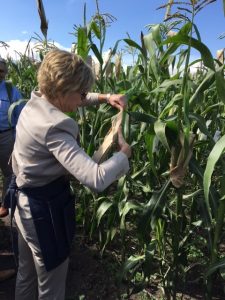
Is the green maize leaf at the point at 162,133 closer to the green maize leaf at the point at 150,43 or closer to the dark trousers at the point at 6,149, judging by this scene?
the green maize leaf at the point at 150,43

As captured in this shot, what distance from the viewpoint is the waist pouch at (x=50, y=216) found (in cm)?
158

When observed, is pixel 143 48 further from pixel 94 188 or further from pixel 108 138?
pixel 94 188

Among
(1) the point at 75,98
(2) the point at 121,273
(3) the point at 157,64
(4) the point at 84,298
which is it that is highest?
(3) the point at 157,64

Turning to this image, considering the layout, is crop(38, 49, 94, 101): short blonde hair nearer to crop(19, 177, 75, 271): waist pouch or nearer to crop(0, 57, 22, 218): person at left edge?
crop(19, 177, 75, 271): waist pouch

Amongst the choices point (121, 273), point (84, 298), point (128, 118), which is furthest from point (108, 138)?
point (84, 298)

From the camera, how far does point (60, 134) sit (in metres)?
1.38

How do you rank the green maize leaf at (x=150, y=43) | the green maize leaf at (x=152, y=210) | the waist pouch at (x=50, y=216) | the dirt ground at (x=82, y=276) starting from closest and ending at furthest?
1. the waist pouch at (x=50, y=216)
2. the green maize leaf at (x=152, y=210)
3. the green maize leaf at (x=150, y=43)
4. the dirt ground at (x=82, y=276)

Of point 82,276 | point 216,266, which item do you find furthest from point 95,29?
point 82,276

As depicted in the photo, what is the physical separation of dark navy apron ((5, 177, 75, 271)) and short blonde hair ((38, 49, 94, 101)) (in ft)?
1.30

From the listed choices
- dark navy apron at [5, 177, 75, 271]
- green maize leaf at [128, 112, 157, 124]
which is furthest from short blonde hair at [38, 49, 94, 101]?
dark navy apron at [5, 177, 75, 271]

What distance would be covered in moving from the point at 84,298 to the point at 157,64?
1.46 m

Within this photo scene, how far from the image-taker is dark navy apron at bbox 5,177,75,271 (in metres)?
1.58

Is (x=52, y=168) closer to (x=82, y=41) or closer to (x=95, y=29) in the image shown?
(x=82, y=41)

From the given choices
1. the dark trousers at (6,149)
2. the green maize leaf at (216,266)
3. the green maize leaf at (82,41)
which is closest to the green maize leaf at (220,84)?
the green maize leaf at (216,266)
